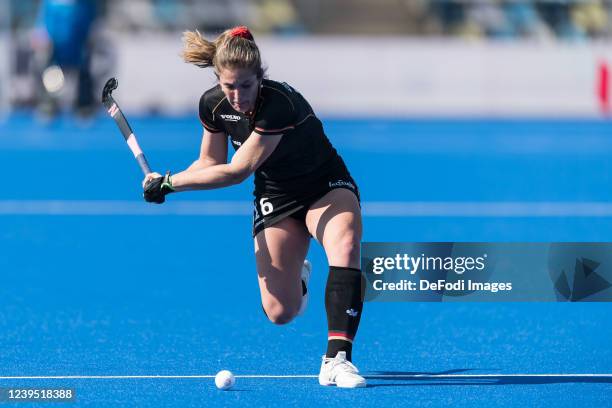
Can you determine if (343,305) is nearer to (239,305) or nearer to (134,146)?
(134,146)

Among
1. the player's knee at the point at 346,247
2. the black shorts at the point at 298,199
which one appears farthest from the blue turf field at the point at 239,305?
the black shorts at the point at 298,199

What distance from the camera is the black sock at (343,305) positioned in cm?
593

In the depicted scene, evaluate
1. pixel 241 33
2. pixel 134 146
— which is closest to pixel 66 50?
pixel 134 146

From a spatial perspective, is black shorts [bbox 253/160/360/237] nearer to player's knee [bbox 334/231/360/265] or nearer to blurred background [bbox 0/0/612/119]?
player's knee [bbox 334/231/360/265]

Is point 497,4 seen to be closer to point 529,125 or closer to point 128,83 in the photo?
point 529,125

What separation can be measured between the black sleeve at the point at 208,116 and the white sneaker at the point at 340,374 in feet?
4.10

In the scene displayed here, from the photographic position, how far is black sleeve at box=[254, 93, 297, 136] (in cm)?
586

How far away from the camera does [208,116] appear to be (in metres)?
6.24

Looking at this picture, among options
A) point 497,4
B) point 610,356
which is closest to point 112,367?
point 610,356

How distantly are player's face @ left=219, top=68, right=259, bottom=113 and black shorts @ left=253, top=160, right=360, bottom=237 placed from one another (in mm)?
613

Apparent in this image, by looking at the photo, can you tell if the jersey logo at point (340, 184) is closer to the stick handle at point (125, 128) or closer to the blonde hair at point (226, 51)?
the blonde hair at point (226, 51)

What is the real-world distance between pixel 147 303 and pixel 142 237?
9.33 feet

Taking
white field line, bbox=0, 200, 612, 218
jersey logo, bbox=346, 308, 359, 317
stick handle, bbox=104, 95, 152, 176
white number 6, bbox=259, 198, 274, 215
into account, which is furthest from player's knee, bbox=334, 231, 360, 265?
white field line, bbox=0, 200, 612, 218

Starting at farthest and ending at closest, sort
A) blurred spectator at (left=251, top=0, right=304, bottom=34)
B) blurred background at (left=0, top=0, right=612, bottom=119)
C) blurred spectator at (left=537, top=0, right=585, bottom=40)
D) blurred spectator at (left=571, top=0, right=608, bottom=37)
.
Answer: blurred spectator at (left=251, top=0, right=304, bottom=34) → blurred spectator at (left=537, top=0, right=585, bottom=40) → blurred spectator at (left=571, top=0, right=608, bottom=37) → blurred background at (left=0, top=0, right=612, bottom=119)
